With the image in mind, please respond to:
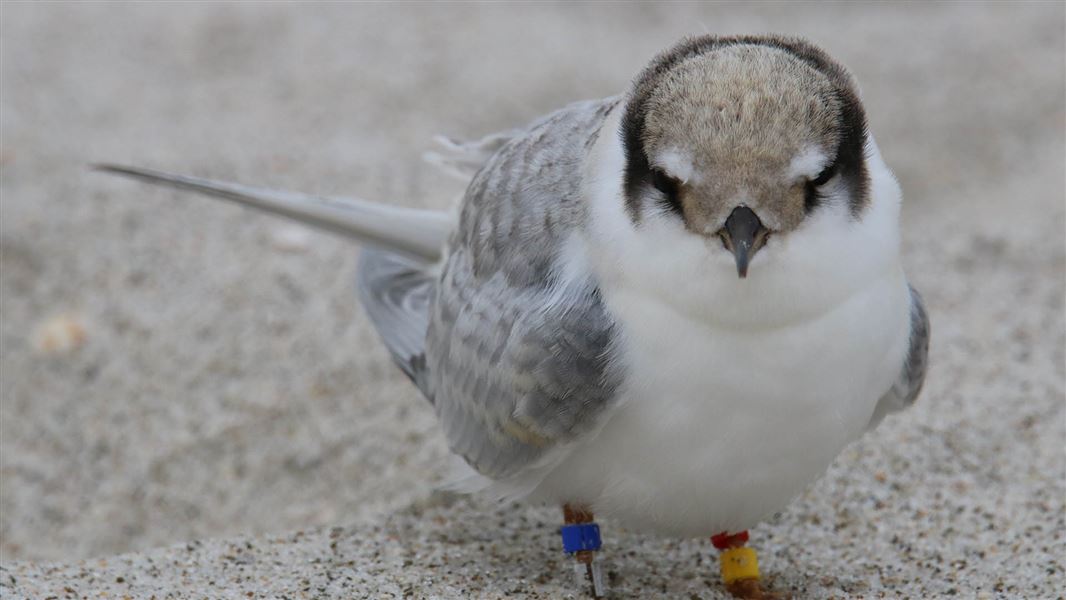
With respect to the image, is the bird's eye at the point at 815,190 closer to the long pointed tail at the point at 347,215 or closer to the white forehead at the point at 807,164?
the white forehead at the point at 807,164

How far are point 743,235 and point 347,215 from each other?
55.6 inches

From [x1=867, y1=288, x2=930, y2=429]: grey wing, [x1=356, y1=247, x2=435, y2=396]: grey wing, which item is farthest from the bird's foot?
[x1=356, y1=247, x2=435, y2=396]: grey wing

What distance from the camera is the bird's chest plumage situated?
2.28 metres

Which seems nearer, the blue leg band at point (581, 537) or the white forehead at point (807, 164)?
the white forehead at point (807, 164)

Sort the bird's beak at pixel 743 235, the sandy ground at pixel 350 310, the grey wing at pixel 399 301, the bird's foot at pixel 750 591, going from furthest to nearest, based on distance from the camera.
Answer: the grey wing at pixel 399 301 < the sandy ground at pixel 350 310 < the bird's foot at pixel 750 591 < the bird's beak at pixel 743 235

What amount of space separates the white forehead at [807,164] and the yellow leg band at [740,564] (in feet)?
3.41

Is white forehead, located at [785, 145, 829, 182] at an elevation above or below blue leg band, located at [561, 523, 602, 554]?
above

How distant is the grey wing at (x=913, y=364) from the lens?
8.66ft

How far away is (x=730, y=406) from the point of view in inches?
91.6

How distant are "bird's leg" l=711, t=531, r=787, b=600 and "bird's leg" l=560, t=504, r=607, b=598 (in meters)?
0.28

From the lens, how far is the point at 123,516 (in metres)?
3.66

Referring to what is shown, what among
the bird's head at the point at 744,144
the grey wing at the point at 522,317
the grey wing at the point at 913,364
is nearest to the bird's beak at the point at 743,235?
the bird's head at the point at 744,144

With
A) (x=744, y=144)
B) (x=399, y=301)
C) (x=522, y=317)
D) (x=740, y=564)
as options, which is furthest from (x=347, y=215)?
(x=744, y=144)

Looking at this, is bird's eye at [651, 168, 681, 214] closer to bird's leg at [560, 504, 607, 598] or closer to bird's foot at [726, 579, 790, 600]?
bird's leg at [560, 504, 607, 598]
